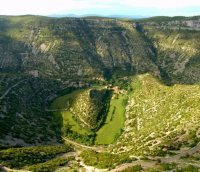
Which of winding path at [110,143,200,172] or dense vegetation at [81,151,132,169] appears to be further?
dense vegetation at [81,151,132,169]

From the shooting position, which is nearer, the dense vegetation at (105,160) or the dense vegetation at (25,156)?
the dense vegetation at (105,160)

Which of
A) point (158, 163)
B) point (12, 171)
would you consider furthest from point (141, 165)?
point (12, 171)

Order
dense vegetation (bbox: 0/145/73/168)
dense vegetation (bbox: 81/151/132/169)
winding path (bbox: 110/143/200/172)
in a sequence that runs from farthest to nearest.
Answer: dense vegetation (bbox: 0/145/73/168)
dense vegetation (bbox: 81/151/132/169)
winding path (bbox: 110/143/200/172)

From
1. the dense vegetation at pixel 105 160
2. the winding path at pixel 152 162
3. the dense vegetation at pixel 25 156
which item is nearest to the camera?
the winding path at pixel 152 162

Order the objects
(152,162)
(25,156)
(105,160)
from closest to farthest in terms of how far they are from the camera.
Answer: (152,162)
(105,160)
(25,156)

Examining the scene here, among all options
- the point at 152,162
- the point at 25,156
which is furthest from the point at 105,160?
the point at 25,156

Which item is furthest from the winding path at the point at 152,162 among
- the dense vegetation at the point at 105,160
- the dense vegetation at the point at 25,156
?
the dense vegetation at the point at 25,156

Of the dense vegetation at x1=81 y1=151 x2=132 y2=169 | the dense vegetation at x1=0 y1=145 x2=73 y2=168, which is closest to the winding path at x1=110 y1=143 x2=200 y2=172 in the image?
the dense vegetation at x1=81 y1=151 x2=132 y2=169

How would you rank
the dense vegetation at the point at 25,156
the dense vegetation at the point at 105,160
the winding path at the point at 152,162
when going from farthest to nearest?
the dense vegetation at the point at 25,156 < the dense vegetation at the point at 105,160 < the winding path at the point at 152,162

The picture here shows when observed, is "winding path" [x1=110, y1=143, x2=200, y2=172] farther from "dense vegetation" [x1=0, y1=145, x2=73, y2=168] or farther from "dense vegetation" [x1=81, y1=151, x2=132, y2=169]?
"dense vegetation" [x1=0, y1=145, x2=73, y2=168]

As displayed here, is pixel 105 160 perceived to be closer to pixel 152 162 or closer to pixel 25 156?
pixel 152 162

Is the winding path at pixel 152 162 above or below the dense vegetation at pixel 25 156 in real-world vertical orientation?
above

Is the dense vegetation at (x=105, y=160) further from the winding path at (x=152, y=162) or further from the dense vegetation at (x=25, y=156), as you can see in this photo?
the dense vegetation at (x=25, y=156)
